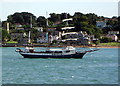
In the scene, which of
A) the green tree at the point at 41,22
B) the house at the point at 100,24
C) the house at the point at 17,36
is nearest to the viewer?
the house at the point at 17,36

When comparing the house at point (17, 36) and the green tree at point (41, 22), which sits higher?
the green tree at point (41, 22)

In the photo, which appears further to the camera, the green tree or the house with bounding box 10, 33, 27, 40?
the green tree

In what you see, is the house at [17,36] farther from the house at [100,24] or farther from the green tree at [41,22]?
the house at [100,24]

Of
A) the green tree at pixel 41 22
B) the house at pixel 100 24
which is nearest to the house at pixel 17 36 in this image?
the green tree at pixel 41 22

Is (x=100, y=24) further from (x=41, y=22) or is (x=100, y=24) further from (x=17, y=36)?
(x=17, y=36)

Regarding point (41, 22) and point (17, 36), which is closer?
point (17, 36)

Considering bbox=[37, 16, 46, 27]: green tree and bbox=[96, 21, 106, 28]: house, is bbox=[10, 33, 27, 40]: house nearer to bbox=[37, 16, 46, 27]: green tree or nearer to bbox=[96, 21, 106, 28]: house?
bbox=[37, 16, 46, 27]: green tree

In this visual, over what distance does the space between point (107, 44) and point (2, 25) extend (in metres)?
41.9

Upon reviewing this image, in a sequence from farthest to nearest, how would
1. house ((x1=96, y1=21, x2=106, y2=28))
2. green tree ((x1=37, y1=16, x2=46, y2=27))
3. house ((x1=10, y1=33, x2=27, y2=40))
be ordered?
green tree ((x1=37, y1=16, x2=46, y2=27)) → house ((x1=96, y1=21, x2=106, y2=28)) → house ((x1=10, y1=33, x2=27, y2=40))

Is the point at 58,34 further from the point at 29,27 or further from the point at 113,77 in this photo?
the point at 113,77

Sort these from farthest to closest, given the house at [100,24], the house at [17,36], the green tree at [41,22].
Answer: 1. the green tree at [41,22]
2. the house at [100,24]
3. the house at [17,36]

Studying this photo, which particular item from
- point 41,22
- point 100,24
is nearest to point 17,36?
point 41,22

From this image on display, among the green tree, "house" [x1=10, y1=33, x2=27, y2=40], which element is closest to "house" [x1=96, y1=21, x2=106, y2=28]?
the green tree

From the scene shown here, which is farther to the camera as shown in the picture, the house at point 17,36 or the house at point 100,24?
the house at point 100,24
